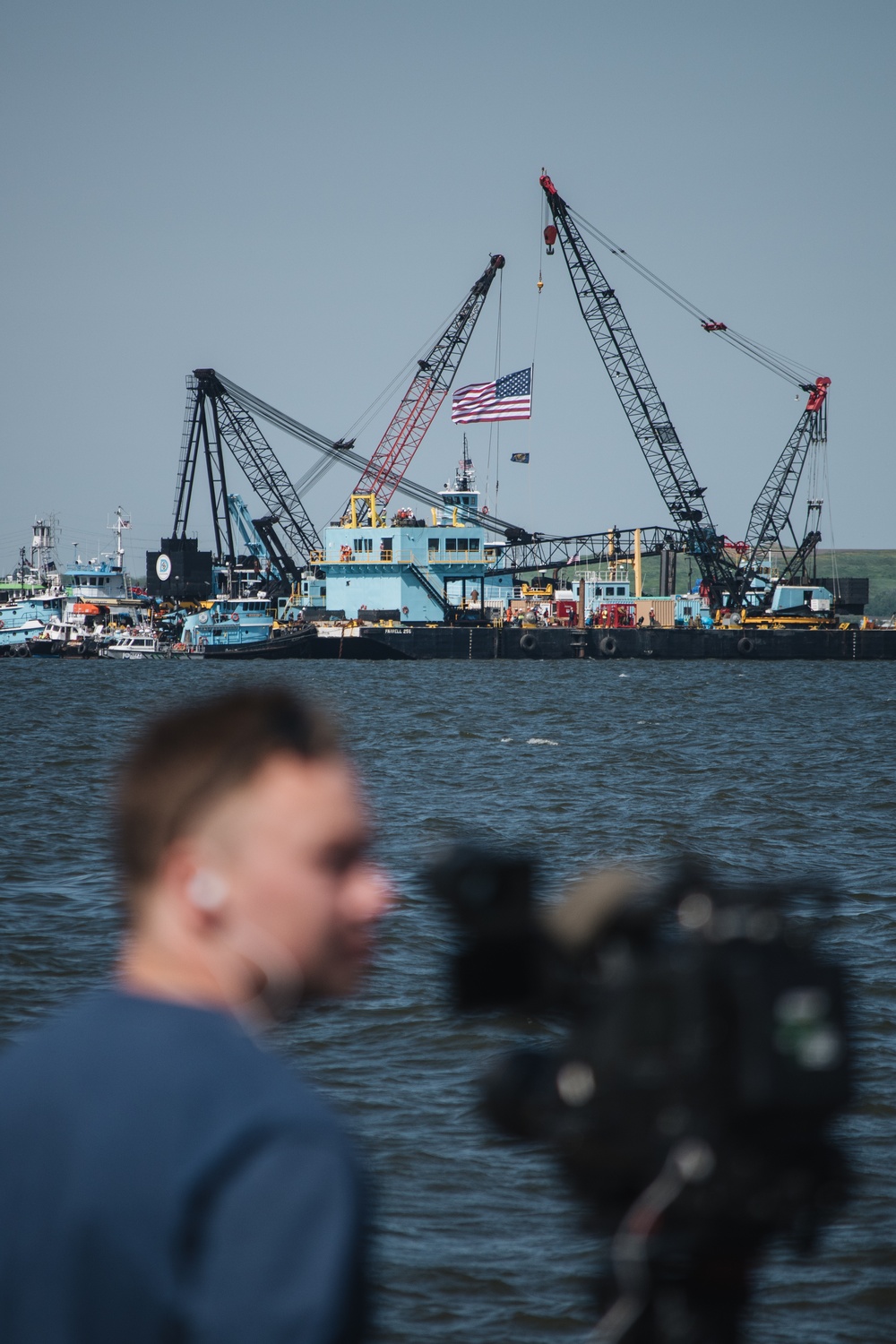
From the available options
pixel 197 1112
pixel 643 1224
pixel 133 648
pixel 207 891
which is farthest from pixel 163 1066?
pixel 133 648

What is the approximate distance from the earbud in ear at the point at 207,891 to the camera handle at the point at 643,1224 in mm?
555

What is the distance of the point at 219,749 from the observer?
1511 mm

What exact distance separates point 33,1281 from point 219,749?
0.56m

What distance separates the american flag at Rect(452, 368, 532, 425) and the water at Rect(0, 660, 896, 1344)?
29158 millimetres

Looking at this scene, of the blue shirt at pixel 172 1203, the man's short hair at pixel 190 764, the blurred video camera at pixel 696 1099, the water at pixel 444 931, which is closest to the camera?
the blue shirt at pixel 172 1203

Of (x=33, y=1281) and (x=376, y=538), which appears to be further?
(x=376, y=538)

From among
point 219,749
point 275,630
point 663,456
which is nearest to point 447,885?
point 219,749

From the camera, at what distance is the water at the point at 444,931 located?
233 inches

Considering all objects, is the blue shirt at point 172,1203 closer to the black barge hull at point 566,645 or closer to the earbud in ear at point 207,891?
the earbud in ear at point 207,891

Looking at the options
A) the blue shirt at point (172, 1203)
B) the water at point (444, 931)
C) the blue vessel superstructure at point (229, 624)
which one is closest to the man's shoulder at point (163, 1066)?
the blue shirt at point (172, 1203)

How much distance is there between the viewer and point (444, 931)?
12023 mm

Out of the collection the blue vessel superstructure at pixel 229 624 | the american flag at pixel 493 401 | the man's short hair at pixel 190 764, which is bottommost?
the man's short hair at pixel 190 764

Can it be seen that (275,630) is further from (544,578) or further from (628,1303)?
(628,1303)

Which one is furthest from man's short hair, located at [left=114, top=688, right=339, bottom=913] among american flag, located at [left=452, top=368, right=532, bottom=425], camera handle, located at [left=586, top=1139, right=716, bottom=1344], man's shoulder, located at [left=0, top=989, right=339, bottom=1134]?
american flag, located at [left=452, top=368, right=532, bottom=425]
